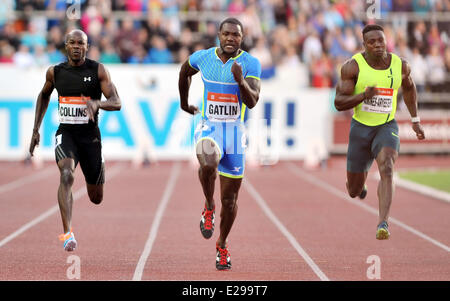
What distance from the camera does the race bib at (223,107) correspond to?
8648 millimetres

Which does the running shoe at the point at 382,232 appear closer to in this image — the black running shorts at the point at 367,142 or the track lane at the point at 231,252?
the track lane at the point at 231,252

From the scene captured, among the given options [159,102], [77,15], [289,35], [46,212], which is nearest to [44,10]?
[77,15]

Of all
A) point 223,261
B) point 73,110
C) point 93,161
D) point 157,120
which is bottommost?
point 157,120

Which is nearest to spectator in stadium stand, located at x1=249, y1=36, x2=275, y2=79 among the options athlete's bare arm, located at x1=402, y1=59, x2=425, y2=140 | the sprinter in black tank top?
athlete's bare arm, located at x1=402, y1=59, x2=425, y2=140

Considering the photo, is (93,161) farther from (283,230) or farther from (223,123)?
(283,230)

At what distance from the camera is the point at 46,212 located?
547 inches

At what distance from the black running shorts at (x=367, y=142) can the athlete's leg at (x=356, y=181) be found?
0.15 feet

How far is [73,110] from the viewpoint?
950 centimetres

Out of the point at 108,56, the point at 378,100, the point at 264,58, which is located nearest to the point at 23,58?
the point at 108,56

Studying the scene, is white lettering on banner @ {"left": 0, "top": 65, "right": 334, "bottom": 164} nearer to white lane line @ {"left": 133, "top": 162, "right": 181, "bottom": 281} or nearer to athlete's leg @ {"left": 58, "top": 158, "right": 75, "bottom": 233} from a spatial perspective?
white lane line @ {"left": 133, "top": 162, "right": 181, "bottom": 281}

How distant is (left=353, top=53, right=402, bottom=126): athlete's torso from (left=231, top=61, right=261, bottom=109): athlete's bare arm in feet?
5.39

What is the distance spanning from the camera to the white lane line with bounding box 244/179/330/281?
8789 millimetres

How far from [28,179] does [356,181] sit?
10511 millimetres
